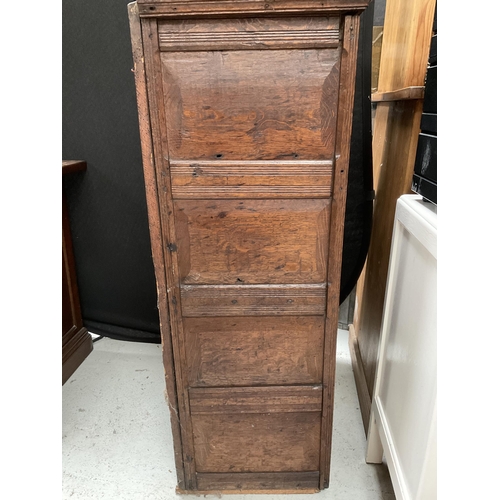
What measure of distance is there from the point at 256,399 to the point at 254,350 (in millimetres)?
163

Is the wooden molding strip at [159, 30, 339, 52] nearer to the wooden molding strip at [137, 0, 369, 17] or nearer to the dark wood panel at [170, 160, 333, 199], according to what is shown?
the wooden molding strip at [137, 0, 369, 17]

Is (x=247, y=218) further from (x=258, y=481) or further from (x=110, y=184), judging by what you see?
(x=110, y=184)

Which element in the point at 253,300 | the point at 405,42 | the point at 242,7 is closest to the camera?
the point at 242,7

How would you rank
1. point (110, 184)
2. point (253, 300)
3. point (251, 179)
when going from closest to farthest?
point (251, 179)
point (253, 300)
point (110, 184)

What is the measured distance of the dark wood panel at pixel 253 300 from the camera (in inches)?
44.8

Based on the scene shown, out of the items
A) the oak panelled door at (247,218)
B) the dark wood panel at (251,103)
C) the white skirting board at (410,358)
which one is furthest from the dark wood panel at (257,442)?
the dark wood panel at (251,103)

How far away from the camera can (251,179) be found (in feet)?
3.39

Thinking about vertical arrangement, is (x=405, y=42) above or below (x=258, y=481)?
above

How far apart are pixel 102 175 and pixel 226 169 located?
1.18 metres

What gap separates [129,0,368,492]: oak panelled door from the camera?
938 millimetres

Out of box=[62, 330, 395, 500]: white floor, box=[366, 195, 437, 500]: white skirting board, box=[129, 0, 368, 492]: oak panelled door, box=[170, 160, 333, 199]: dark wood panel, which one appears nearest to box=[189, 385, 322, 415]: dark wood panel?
box=[129, 0, 368, 492]: oak panelled door

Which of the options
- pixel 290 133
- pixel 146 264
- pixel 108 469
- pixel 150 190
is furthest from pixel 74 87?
pixel 108 469

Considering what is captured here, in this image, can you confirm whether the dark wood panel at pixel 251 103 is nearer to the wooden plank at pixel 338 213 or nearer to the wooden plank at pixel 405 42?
the wooden plank at pixel 338 213

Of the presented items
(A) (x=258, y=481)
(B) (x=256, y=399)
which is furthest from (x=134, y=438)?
(B) (x=256, y=399)
